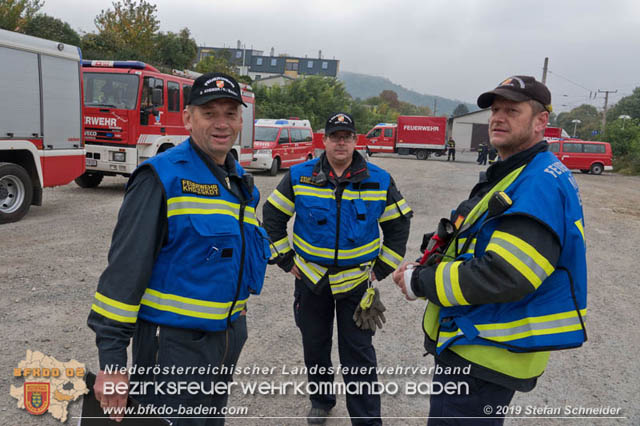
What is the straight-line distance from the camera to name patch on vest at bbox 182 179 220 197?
1.83 meters

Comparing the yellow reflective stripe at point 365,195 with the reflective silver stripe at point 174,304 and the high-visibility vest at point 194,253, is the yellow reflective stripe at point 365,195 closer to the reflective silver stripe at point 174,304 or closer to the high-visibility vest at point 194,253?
the high-visibility vest at point 194,253

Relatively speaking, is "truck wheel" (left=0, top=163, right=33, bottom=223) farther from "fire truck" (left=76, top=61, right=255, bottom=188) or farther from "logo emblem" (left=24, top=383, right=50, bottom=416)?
"logo emblem" (left=24, top=383, right=50, bottom=416)

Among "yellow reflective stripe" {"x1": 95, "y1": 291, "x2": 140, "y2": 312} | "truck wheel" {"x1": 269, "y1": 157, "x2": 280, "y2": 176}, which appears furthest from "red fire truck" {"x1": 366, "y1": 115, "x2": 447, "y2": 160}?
"yellow reflective stripe" {"x1": 95, "y1": 291, "x2": 140, "y2": 312}

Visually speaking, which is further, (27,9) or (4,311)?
(27,9)

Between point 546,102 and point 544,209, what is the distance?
549mm

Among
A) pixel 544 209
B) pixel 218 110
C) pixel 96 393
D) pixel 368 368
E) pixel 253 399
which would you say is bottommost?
pixel 253 399

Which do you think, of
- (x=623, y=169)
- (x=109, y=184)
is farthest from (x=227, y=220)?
(x=623, y=169)

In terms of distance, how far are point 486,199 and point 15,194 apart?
823 cm

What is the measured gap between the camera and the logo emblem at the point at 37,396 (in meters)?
2.06

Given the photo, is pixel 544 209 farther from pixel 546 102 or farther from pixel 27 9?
pixel 27 9

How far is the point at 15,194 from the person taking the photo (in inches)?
301

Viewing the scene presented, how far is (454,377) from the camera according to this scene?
1938 mm

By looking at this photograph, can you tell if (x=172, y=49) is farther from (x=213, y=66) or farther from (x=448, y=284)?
(x=448, y=284)

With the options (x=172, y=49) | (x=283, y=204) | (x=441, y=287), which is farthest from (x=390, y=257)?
(x=172, y=49)
